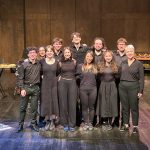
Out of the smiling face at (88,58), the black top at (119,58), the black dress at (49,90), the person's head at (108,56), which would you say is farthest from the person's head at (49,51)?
the black top at (119,58)

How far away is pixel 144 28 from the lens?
14922 millimetres

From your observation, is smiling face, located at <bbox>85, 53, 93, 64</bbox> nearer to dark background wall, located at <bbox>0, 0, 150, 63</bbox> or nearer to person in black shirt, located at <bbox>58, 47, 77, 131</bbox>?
person in black shirt, located at <bbox>58, 47, 77, 131</bbox>

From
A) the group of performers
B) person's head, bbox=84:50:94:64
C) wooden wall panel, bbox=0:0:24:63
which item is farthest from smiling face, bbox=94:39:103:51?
wooden wall panel, bbox=0:0:24:63

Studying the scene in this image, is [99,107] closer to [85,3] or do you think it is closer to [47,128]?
[47,128]

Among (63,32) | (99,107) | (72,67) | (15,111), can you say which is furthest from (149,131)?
(63,32)

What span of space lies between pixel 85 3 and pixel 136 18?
2081 mm

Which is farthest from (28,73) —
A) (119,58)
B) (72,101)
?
(119,58)

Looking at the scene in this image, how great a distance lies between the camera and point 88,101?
630cm

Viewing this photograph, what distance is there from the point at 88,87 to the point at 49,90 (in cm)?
65

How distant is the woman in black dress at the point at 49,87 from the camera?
6.17 m

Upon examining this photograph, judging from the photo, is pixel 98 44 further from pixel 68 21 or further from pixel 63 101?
pixel 68 21

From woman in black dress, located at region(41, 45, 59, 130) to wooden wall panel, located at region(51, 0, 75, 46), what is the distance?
28.5 feet

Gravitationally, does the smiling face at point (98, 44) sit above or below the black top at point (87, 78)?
above

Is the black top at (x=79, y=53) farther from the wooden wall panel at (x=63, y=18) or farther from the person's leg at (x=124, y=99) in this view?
the wooden wall panel at (x=63, y=18)
